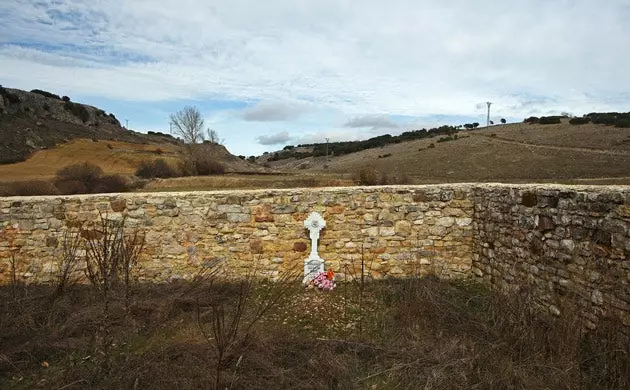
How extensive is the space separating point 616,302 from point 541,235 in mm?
1321

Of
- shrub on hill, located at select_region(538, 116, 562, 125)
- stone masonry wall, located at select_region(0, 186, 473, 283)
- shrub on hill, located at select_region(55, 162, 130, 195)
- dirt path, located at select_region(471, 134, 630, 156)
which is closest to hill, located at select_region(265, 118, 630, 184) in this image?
dirt path, located at select_region(471, 134, 630, 156)

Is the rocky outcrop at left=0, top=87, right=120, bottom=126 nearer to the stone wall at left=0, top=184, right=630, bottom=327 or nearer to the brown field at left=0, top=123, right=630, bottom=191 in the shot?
the brown field at left=0, top=123, right=630, bottom=191

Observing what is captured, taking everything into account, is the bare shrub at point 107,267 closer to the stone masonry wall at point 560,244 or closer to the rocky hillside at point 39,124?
the stone masonry wall at point 560,244

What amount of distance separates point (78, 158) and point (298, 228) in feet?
106

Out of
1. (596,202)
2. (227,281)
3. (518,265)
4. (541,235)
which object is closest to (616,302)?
(596,202)

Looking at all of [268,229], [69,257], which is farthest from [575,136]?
[69,257]

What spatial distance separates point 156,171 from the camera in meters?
27.6

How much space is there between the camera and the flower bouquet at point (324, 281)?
665 cm

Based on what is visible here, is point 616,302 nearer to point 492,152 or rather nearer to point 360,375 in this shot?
point 360,375

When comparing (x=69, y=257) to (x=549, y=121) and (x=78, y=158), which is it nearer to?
(x=78, y=158)

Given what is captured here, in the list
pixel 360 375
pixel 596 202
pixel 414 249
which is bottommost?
pixel 360 375

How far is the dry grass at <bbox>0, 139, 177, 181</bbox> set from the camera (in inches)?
1101

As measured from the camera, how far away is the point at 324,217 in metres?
6.96

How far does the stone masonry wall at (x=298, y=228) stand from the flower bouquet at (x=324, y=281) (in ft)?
0.54
